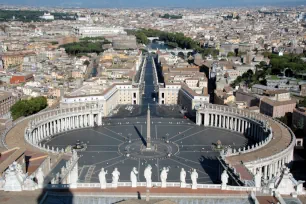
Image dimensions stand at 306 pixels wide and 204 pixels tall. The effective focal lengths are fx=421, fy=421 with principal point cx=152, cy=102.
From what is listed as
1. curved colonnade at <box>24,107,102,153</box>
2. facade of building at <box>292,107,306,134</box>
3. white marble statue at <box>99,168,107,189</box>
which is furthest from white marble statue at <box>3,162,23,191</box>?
facade of building at <box>292,107,306,134</box>

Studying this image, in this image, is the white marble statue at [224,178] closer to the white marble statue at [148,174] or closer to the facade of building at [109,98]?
the white marble statue at [148,174]

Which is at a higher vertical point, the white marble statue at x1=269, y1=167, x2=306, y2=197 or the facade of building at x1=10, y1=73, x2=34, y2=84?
the white marble statue at x1=269, y1=167, x2=306, y2=197

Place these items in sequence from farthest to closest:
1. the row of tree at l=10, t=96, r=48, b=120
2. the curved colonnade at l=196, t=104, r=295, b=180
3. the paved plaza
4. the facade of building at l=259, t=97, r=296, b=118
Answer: the row of tree at l=10, t=96, r=48, b=120 → the facade of building at l=259, t=97, r=296, b=118 → the paved plaza → the curved colonnade at l=196, t=104, r=295, b=180

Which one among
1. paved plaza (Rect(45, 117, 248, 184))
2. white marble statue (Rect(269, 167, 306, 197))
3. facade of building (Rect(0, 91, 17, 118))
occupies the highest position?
white marble statue (Rect(269, 167, 306, 197))

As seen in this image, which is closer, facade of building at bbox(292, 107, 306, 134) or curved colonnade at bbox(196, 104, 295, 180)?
curved colonnade at bbox(196, 104, 295, 180)

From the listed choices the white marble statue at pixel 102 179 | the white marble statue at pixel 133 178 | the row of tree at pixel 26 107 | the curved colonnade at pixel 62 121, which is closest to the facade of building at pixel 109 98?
the curved colonnade at pixel 62 121

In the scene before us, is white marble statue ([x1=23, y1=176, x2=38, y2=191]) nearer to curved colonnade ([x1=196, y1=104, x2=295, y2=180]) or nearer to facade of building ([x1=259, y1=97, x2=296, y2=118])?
curved colonnade ([x1=196, y1=104, x2=295, y2=180])

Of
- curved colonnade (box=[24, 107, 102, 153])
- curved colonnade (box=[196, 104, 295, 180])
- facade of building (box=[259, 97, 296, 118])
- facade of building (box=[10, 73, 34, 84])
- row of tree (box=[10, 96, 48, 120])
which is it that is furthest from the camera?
facade of building (box=[10, 73, 34, 84])
